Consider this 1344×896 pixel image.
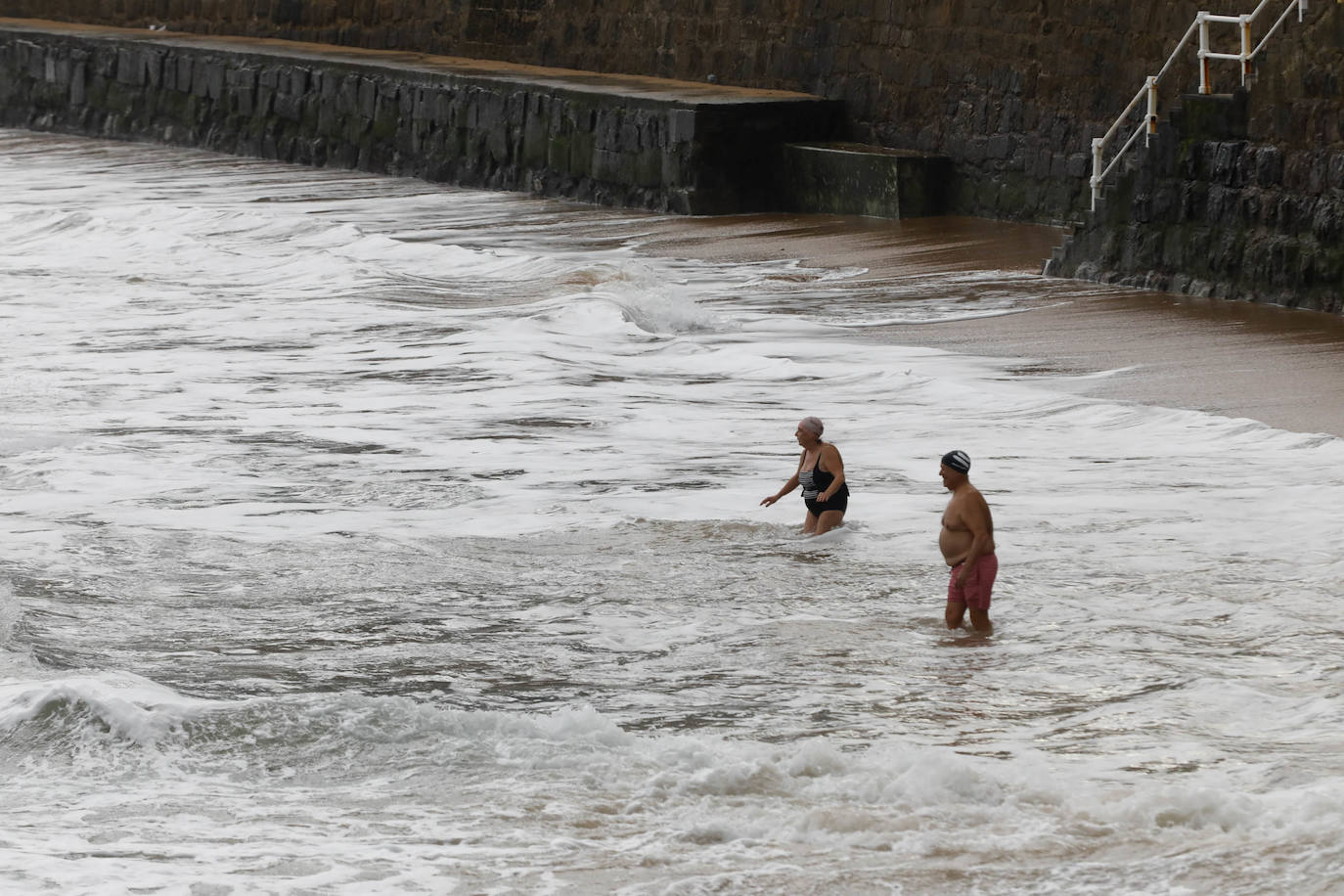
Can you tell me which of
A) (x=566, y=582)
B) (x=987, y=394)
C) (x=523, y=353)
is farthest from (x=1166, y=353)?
(x=566, y=582)

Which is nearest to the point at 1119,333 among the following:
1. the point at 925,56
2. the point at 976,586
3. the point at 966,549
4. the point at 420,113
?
the point at 966,549

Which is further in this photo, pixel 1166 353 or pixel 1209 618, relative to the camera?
pixel 1166 353

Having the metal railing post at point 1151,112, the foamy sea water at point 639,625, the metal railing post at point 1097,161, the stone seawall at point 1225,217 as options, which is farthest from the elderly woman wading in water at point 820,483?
the metal railing post at point 1097,161

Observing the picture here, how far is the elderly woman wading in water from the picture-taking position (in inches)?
387

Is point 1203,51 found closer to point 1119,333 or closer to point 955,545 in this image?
point 1119,333

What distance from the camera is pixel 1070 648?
8.00 meters

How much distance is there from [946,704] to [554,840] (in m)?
1.85

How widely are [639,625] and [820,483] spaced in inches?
69.7

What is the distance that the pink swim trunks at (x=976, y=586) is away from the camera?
8.20m

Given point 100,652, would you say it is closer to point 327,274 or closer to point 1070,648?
point 1070,648

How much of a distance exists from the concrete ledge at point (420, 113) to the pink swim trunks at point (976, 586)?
45.0ft

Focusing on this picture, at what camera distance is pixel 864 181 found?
20.9m

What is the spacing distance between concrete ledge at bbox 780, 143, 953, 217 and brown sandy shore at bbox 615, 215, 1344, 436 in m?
0.57

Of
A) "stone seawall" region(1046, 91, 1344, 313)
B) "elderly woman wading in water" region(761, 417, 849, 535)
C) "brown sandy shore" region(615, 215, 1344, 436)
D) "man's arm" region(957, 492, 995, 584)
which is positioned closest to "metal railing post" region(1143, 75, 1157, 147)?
"stone seawall" region(1046, 91, 1344, 313)
